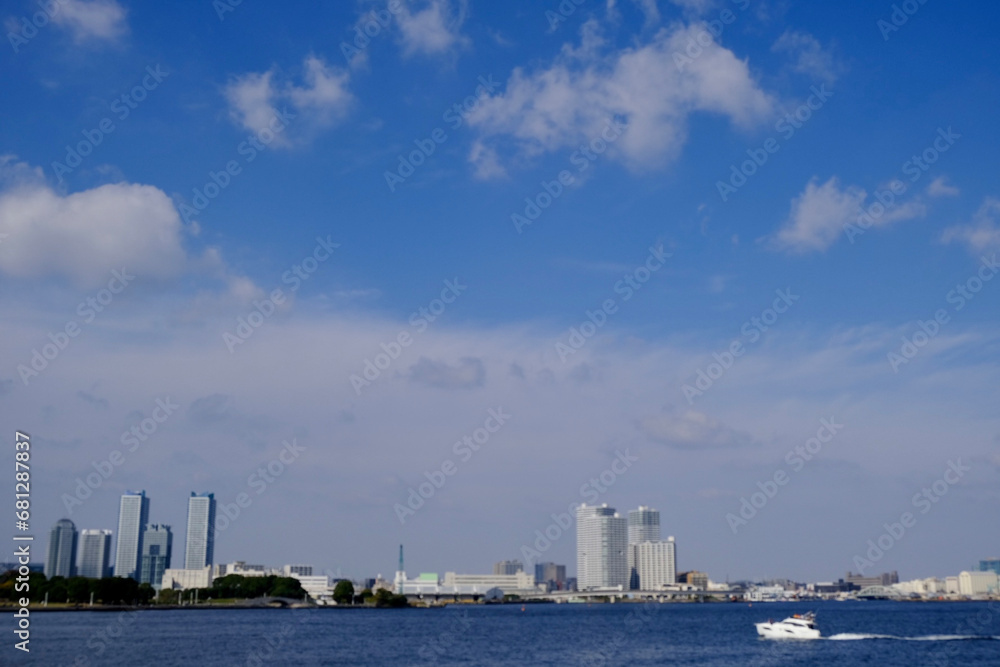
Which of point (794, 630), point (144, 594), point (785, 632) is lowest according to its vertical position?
point (144, 594)

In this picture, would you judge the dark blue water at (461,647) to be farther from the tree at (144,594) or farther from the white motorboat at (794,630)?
the tree at (144,594)

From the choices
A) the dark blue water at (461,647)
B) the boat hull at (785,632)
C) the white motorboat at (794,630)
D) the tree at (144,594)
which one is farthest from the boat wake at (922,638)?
the tree at (144,594)

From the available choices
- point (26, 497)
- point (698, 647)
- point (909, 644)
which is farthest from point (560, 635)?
point (26, 497)

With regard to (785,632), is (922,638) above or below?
below

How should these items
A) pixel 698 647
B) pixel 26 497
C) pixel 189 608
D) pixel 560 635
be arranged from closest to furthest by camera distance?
pixel 26 497 → pixel 698 647 → pixel 560 635 → pixel 189 608

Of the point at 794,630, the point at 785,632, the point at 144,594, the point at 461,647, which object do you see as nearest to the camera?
the point at 461,647

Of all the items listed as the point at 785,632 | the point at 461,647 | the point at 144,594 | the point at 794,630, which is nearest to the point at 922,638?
the point at 794,630

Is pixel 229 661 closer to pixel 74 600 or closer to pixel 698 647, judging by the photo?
pixel 698 647

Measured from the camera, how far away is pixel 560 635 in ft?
348

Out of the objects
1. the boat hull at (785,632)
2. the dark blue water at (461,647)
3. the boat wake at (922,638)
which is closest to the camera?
the dark blue water at (461,647)

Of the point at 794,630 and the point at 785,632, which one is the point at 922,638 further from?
the point at 785,632

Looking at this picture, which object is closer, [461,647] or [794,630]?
[461,647]

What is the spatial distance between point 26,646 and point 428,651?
114ft

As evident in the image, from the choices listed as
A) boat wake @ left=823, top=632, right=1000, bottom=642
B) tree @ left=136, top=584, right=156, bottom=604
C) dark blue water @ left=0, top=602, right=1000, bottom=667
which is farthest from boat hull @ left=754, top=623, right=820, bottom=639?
tree @ left=136, top=584, right=156, bottom=604
